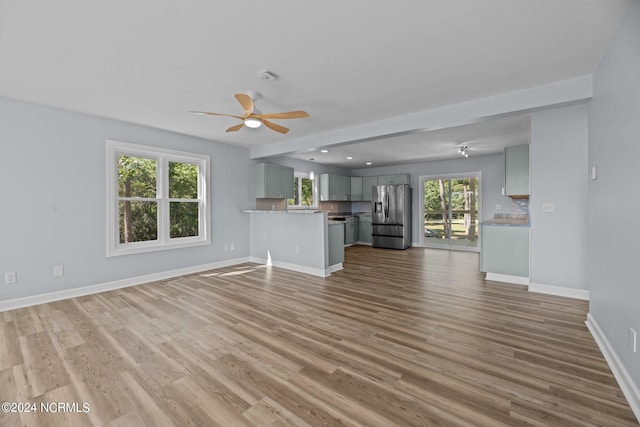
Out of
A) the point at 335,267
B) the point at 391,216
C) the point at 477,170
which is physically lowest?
the point at 335,267

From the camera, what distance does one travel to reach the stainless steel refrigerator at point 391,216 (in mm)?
7844

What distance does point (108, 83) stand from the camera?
2959mm

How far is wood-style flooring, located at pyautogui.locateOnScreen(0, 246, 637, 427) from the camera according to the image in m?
1.63

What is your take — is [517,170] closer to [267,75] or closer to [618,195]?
[618,195]

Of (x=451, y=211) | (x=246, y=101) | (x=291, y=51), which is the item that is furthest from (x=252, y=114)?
(x=451, y=211)

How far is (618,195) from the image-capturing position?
6.38 feet

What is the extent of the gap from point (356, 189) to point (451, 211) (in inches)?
112

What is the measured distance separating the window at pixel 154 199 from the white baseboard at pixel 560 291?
5.32 meters

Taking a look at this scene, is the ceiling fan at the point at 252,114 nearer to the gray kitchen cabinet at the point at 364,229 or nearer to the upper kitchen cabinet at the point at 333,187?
the upper kitchen cabinet at the point at 333,187

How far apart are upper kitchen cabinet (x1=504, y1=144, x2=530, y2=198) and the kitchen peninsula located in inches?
114

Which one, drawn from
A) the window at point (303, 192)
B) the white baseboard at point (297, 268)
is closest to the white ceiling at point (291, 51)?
the white baseboard at point (297, 268)

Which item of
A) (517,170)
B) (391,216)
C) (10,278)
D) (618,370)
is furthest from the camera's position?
(391,216)

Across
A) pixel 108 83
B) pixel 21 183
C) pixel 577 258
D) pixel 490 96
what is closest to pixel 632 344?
pixel 577 258

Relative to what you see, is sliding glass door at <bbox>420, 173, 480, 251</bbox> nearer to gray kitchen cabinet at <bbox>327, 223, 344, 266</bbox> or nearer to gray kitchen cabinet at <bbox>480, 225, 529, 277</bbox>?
gray kitchen cabinet at <bbox>480, 225, 529, 277</bbox>
